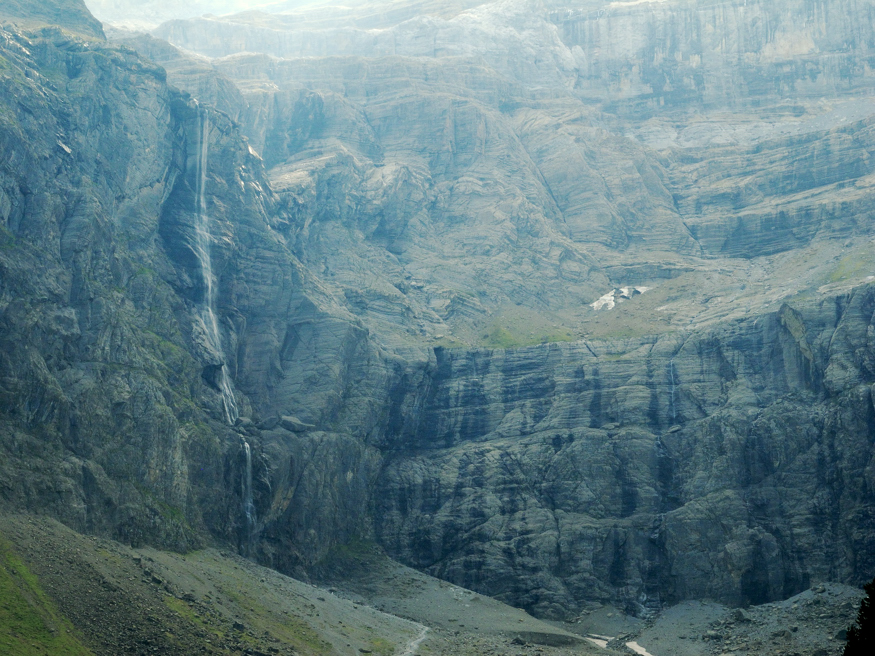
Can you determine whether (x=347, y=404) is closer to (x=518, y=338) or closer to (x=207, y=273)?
(x=207, y=273)

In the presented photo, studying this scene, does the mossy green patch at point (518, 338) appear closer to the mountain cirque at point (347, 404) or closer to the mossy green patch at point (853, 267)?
the mountain cirque at point (347, 404)

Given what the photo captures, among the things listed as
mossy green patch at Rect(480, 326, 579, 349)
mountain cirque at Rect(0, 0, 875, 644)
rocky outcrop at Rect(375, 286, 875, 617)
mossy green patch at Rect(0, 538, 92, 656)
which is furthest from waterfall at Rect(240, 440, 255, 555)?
mossy green patch at Rect(480, 326, 579, 349)

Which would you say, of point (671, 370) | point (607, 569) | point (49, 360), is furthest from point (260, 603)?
point (671, 370)

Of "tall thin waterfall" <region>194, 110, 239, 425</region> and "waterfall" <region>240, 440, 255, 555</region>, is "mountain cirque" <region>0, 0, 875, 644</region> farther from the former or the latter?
"tall thin waterfall" <region>194, 110, 239, 425</region>

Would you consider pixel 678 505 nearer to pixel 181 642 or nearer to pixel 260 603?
pixel 260 603

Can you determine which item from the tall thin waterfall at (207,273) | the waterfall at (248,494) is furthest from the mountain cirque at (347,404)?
the tall thin waterfall at (207,273)
